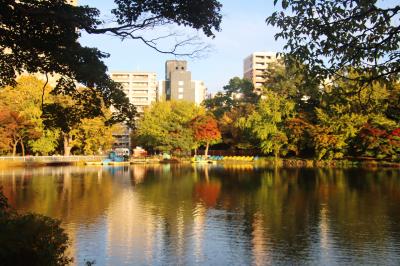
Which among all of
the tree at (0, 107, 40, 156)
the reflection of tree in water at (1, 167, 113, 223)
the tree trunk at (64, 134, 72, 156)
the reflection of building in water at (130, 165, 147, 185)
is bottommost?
the reflection of tree in water at (1, 167, 113, 223)

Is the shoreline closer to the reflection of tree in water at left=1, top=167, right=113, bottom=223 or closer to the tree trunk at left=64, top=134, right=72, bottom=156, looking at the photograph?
the tree trunk at left=64, top=134, right=72, bottom=156

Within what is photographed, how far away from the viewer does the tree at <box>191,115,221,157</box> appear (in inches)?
2016

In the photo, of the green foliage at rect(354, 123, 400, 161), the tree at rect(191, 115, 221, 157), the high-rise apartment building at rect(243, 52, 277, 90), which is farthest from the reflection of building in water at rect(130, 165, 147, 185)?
the high-rise apartment building at rect(243, 52, 277, 90)

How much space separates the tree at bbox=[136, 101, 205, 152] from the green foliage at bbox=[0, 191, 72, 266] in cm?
4481

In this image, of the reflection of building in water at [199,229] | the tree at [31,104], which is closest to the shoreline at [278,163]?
the tree at [31,104]

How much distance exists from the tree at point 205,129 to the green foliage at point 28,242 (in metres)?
44.7

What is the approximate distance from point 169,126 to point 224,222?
1543 inches

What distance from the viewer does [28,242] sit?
223 inches

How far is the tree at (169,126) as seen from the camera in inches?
2034

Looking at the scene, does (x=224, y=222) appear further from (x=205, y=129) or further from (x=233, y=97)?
(x=233, y=97)

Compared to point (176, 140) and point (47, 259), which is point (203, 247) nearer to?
point (47, 259)

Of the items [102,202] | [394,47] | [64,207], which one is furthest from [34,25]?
[102,202]

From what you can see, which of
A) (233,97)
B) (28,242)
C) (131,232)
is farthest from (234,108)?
(28,242)

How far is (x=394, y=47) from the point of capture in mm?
4957
